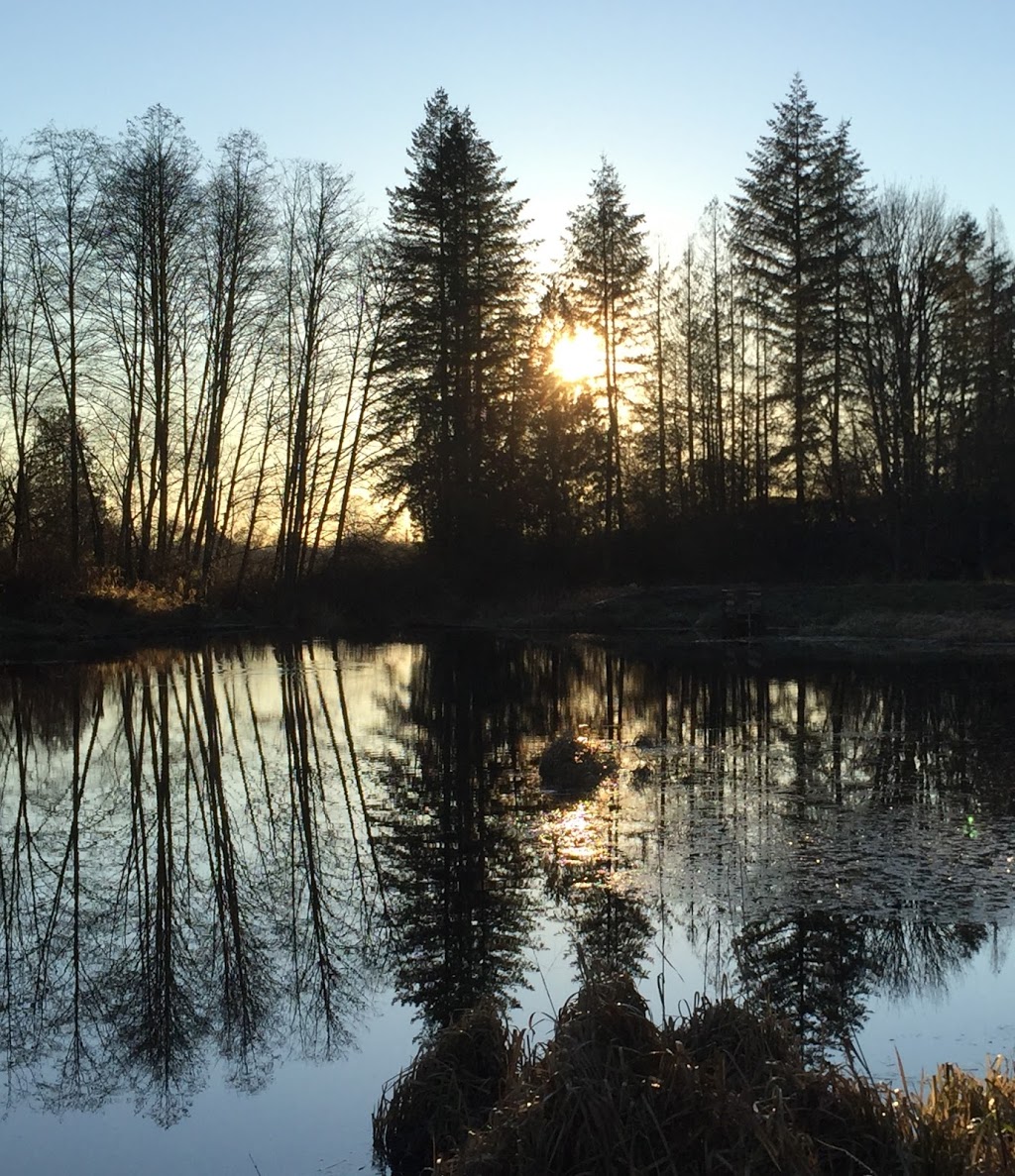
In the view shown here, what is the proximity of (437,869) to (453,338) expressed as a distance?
35889mm

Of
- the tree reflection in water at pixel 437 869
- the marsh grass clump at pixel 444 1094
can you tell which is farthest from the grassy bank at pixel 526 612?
the marsh grass clump at pixel 444 1094

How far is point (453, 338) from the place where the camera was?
42.6 meters

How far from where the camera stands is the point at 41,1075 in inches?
207

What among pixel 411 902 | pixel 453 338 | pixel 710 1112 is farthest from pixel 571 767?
pixel 453 338

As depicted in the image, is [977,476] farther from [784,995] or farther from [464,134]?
[784,995]

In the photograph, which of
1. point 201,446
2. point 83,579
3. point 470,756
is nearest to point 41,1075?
point 470,756

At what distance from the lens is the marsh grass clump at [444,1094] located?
4375 millimetres

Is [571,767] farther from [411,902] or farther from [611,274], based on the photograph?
[611,274]

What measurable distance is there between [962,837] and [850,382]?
34.2m

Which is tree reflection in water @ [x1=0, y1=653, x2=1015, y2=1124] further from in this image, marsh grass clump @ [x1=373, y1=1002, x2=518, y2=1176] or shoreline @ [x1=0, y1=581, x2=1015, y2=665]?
shoreline @ [x1=0, y1=581, x2=1015, y2=665]

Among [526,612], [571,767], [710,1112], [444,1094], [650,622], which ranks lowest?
[444,1094]

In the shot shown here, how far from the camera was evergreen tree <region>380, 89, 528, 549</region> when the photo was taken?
41.9m

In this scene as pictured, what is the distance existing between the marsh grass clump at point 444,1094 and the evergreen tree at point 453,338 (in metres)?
37.1

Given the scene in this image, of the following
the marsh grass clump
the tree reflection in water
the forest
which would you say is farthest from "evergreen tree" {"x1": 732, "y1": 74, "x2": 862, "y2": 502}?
the marsh grass clump
